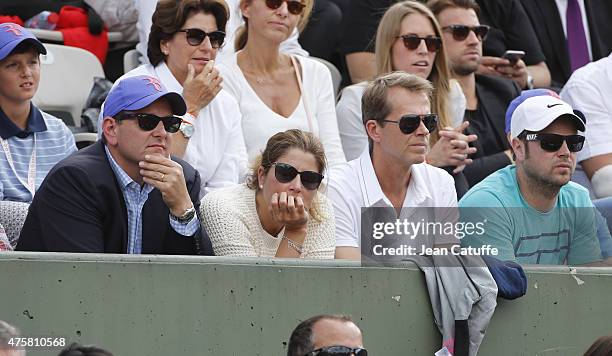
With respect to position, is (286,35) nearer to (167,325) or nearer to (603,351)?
(167,325)

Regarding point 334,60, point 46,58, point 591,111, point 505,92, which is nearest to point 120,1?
point 46,58

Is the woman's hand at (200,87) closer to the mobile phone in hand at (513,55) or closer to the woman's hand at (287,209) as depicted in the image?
the woman's hand at (287,209)

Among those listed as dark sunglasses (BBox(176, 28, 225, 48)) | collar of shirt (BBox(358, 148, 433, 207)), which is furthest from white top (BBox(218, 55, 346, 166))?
collar of shirt (BBox(358, 148, 433, 207))

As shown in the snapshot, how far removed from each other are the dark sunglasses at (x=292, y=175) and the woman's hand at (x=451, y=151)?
1.30m

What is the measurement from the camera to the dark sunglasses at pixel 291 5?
708 cm

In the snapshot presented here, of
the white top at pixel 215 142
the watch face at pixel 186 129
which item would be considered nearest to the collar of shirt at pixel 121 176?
the watch face at pixel 186 129

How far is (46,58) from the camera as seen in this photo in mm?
7477

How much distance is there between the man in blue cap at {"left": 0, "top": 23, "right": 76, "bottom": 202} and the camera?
5.95 m

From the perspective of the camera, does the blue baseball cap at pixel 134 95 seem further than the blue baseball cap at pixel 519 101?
No

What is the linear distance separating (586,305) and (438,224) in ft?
2.51

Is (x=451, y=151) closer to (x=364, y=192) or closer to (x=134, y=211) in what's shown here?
(x=364, y=192)

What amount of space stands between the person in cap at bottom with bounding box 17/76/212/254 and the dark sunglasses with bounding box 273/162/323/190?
438mm

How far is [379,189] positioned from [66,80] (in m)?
2.28

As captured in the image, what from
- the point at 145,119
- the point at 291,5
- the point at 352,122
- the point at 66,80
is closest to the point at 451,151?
the point at 352,122
